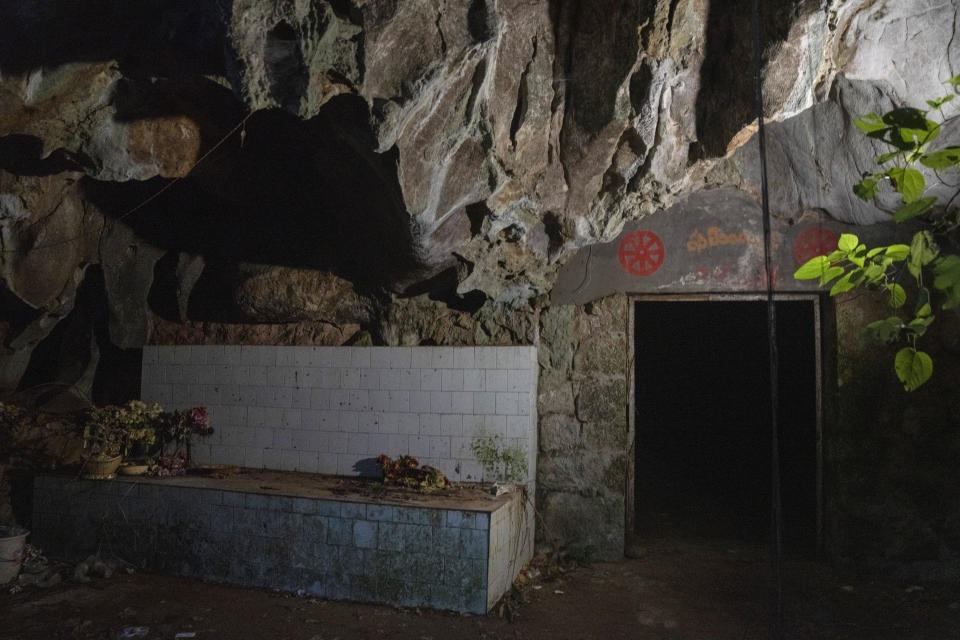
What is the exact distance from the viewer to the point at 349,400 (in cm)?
527

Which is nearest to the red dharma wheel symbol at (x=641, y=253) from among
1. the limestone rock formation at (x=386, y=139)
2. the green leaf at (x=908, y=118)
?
the limestone rock formation at (x=386, y=139)

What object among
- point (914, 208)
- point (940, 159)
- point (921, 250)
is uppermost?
point (940, 159)

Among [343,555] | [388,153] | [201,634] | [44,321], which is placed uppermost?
[388,153]

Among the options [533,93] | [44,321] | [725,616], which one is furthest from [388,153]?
[44,321]

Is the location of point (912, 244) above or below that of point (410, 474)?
above

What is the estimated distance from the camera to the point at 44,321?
5934mm

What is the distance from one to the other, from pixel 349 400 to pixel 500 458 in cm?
141

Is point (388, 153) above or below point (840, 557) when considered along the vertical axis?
above

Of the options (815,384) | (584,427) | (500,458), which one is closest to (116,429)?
(500,458)

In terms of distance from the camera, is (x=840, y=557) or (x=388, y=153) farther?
(x=840, y=557)

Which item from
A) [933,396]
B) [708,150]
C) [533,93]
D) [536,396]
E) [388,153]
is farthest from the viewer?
[536,396]

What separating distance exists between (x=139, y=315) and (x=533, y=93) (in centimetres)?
449

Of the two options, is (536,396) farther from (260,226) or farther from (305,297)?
(260,226)

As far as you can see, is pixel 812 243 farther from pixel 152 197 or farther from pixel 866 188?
pixel 152 197
